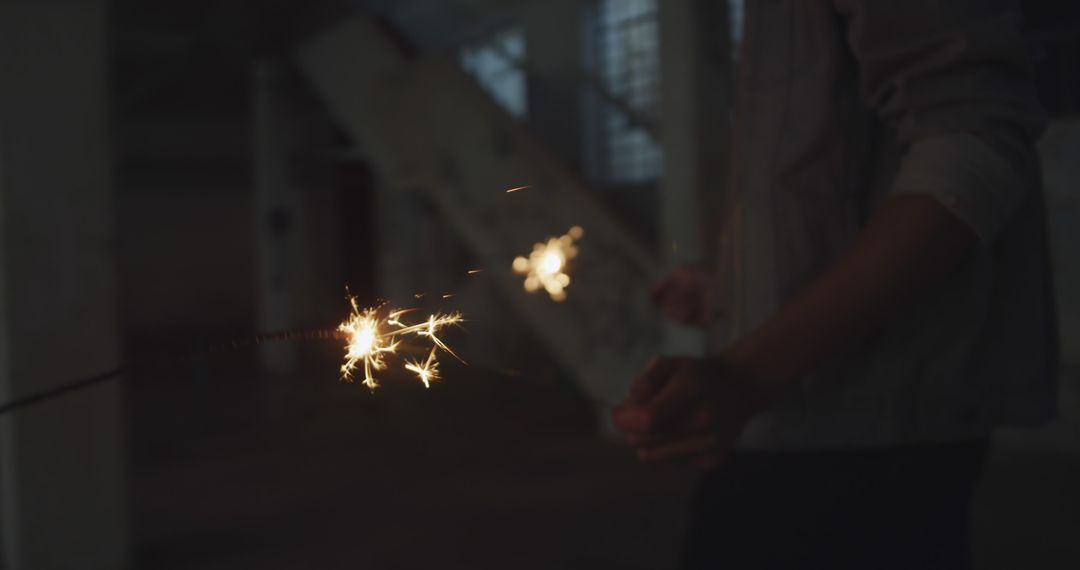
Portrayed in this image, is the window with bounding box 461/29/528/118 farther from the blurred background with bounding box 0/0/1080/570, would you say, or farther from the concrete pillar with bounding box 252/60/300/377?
the concrete pillar with bounding box 252/60/300/377

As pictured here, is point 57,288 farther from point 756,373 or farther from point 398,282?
point 398,282

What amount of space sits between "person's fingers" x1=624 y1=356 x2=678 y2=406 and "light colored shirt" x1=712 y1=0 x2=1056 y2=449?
312 mm

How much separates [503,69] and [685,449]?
10.4m

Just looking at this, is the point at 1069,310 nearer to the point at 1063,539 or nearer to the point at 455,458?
the point at 1063,539

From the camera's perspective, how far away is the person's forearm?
2.85ft

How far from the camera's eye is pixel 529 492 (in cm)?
471

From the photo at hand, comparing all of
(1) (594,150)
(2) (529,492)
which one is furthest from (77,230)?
(1) (594,150)

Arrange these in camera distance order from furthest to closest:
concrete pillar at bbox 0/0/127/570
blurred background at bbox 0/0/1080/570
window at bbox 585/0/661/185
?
1. window at bbox 585/0/661/185
2. blurred background at bbox 0/0/1080/570
3. concrete pillar at bbox 0/0/127/570

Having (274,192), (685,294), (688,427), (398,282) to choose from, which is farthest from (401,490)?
(398,282)

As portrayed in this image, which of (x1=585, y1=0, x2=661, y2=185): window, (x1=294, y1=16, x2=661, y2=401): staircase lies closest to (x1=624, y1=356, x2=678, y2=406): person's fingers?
(x1=294, y1=16, x2=661, y2=401): staircase

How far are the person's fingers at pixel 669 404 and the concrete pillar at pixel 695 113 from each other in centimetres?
436

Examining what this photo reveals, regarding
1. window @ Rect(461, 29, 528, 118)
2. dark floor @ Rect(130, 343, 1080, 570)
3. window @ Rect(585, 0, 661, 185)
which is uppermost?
window @ Rect(461, 29, 528, 118)

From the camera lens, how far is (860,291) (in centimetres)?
87

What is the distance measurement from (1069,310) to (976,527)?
1694mm
